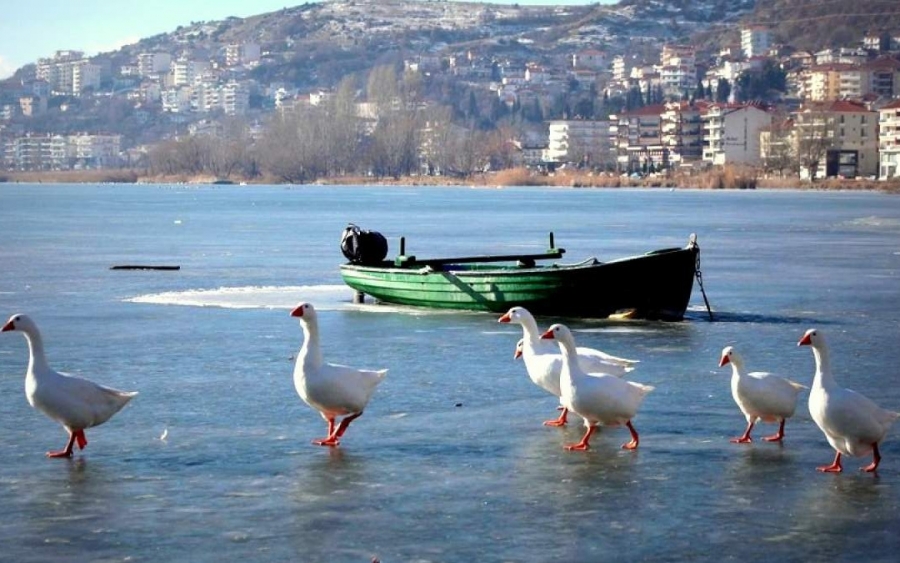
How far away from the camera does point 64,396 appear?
13250mm

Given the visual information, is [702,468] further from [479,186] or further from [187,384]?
[479,186]

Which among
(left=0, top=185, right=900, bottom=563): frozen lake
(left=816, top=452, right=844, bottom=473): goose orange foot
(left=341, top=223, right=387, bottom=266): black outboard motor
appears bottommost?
(left=0, top=185, right=900, bottom=563): frozen lake

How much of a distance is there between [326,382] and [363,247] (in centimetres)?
1573

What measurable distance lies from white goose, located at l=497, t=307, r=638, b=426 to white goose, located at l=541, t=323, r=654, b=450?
1055 millimetres

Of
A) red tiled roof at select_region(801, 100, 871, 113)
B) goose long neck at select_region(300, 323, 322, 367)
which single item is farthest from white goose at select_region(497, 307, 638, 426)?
red tiled roof at select_region(801, 100, 871, 113)

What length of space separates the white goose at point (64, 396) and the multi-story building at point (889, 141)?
148 meters

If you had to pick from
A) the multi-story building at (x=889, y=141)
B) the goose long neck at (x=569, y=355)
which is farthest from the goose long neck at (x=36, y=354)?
the multi-story building at (x=889, y=141)

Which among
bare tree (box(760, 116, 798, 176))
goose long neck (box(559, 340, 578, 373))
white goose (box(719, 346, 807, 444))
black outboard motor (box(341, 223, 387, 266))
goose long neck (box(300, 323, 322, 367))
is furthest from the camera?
bare tree (box(760, 116, 798, 176))

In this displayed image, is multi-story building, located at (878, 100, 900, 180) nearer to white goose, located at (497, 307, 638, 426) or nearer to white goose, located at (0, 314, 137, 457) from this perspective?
white goose, located at (497, 307, 638, 426)

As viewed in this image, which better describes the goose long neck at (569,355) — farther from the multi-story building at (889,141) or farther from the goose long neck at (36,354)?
the multi-story building at (889,141)

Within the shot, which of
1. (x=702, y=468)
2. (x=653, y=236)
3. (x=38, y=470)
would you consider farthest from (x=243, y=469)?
(x=653, y=236)

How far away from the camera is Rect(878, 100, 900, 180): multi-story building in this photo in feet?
531

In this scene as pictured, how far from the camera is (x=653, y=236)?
182 ft

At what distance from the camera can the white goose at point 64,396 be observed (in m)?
13.2
